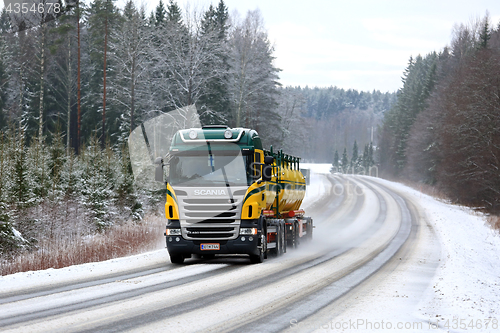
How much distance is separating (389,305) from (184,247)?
641 cm

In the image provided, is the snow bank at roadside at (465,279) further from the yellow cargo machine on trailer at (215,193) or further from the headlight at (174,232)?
the headlight at (174,232)

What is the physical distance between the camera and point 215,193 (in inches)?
544

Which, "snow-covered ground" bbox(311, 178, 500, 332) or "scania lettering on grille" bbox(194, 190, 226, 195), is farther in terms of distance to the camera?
"scania lettering on grille" bbox(194, 190, 226, 195)

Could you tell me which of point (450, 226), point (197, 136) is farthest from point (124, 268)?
point (450, 226)

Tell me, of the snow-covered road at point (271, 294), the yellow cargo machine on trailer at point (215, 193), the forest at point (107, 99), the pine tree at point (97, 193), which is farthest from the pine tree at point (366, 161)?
the yellow cargo machine on trailer at point (215, 193)

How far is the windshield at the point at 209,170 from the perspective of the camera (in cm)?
1398

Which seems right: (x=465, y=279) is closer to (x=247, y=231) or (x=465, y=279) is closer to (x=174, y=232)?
(x=247, y=231)

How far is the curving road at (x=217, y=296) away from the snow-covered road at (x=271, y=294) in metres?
0.02

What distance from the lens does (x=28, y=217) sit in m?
19.5

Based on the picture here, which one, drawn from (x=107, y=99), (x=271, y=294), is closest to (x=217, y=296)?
(x=271, y=294)

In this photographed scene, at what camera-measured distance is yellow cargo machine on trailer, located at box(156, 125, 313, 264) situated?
45.5 feet

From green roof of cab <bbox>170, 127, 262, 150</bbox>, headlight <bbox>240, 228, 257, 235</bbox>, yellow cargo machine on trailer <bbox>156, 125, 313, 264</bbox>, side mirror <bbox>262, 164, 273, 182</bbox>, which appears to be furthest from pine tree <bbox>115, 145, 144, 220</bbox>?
headlight <bbox>240, 228, 257, 235</bbox>

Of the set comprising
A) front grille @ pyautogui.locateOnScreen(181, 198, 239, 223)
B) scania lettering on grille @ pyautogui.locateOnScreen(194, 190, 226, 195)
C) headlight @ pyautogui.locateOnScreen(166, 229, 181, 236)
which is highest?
scania lettering on grille @ pyautogui.locateOnScreen(194, 190, 226, 195)

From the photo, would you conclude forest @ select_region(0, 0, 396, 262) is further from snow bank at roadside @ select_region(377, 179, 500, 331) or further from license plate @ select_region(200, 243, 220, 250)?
snow bank at roadside @ select_region(377, 179, 500, 331)
